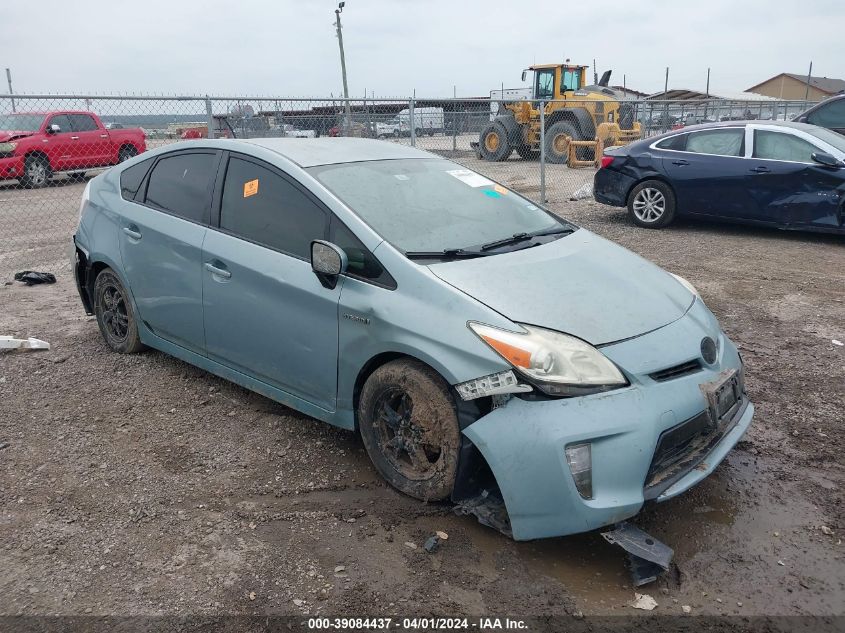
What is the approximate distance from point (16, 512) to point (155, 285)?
1582 mm

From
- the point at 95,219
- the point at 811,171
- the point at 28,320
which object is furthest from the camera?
the point at 811,171

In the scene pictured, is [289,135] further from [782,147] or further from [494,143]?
[494,143]

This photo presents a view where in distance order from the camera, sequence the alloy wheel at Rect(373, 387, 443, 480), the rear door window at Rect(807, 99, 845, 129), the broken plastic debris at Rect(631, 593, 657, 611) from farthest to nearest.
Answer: the rear door window at Rect(807, 99, 845, 129) < the alloy wheel at Rect(373, 387, 443, 480) < the broken plastic debris at Rect(631, 593, 657, 611)

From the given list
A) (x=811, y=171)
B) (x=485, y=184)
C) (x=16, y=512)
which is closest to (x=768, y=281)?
(x=811, y=171)

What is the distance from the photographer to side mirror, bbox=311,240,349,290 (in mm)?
3156

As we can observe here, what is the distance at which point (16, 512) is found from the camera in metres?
3.13

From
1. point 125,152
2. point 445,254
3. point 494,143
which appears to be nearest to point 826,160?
point 445,254

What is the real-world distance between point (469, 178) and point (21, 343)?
3.52 m

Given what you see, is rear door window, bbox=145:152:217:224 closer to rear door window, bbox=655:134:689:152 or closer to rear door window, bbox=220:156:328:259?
rear door window, bbox=220:156:328:259

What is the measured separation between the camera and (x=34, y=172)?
13.7 m

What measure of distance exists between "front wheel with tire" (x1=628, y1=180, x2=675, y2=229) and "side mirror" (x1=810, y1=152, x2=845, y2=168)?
1741 mm

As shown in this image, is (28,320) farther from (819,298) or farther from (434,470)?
(819,298)

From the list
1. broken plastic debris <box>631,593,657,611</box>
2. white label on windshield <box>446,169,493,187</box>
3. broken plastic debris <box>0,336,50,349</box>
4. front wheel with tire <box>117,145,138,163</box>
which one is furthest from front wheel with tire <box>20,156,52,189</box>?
broken plastic debris <box>631,593,657,611</box>

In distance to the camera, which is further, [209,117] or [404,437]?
[209,117]
